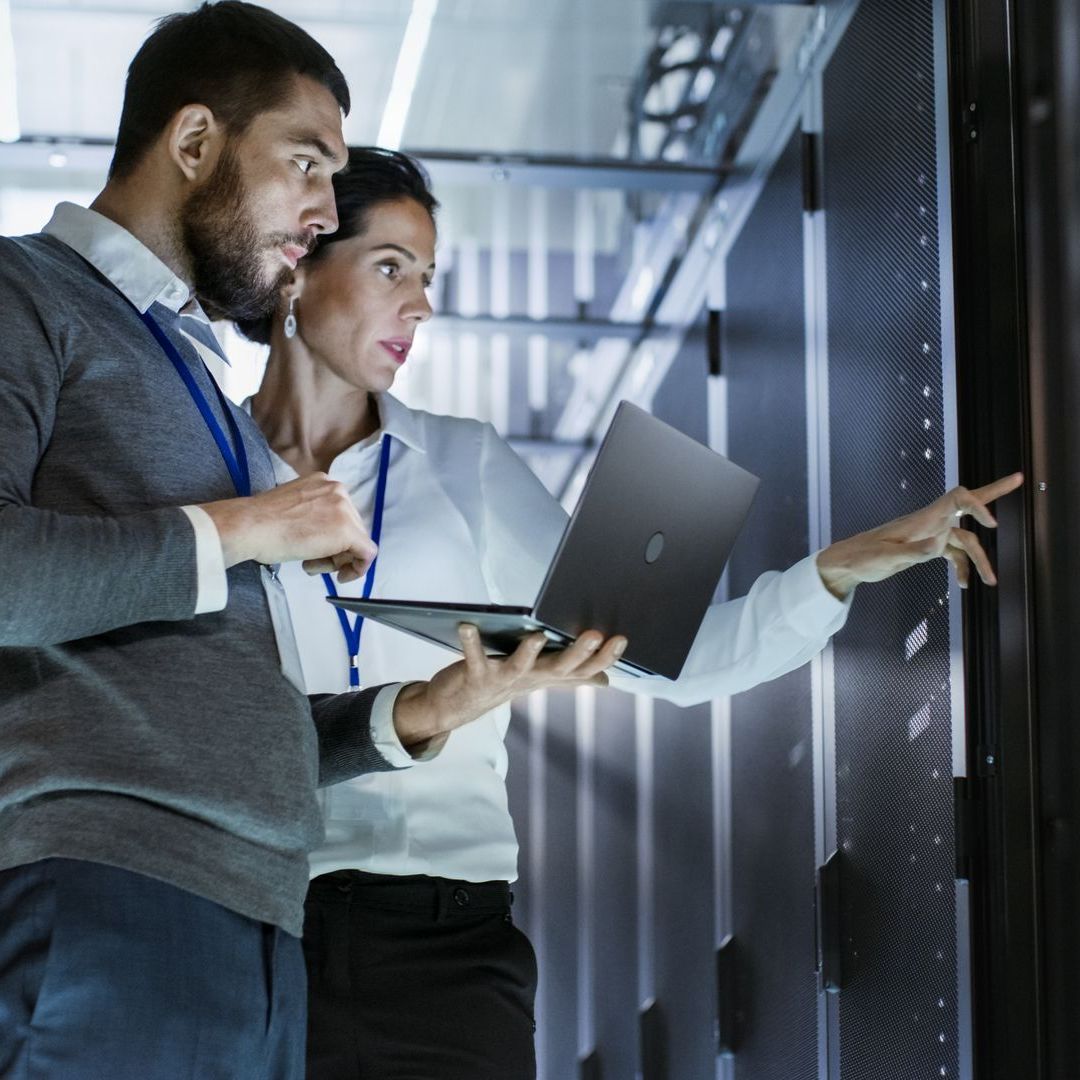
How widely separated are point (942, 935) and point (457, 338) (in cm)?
349

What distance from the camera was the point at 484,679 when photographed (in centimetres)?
189

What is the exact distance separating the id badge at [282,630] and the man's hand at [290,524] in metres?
0.08

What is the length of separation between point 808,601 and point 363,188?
100cm

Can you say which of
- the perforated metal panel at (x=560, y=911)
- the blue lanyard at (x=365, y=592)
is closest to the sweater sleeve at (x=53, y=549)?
the blue lanyard at (x=365, y=592)

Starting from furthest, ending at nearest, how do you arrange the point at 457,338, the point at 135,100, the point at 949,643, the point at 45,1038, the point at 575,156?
the point at 457,338, the point at 575,156, the point at 949,643, the point at 135,100, the point at 45,1038

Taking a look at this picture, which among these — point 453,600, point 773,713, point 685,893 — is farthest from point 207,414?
point 685,893

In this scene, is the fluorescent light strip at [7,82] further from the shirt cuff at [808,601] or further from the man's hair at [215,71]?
the shirt cuff at [808,601]

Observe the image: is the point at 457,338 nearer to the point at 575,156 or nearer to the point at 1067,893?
the point at 575,156

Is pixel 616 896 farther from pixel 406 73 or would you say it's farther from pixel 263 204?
pixel 263 204

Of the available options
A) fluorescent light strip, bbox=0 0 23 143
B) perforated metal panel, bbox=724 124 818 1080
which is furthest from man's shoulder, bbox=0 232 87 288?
fluorescent light strip, bbox=0 0 23 143

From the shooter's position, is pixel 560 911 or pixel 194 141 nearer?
pixel 194 141

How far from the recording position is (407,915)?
2.23 meters

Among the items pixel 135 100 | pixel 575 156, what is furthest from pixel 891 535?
pixel 575 156

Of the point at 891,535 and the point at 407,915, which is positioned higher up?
the point at 891,535
